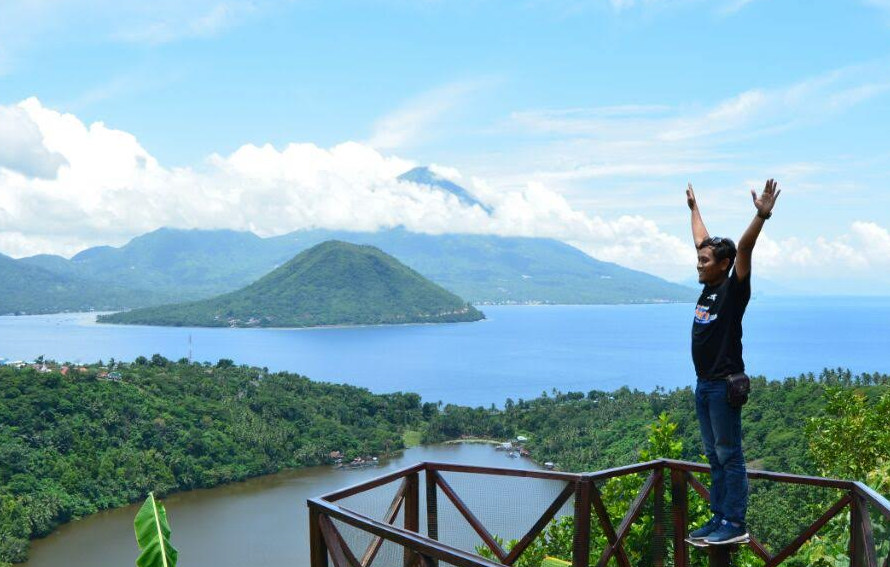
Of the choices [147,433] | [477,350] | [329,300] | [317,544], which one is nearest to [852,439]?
[317,544]

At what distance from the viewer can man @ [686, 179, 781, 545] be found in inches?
115

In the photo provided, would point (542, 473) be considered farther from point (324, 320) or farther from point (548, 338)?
point (324, 320)

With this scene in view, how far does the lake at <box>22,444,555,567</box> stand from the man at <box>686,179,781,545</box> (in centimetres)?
2440

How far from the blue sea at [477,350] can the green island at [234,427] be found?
698 inches

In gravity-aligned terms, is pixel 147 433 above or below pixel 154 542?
below

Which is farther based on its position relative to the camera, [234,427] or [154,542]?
[234,427]

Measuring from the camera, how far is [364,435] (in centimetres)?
5356

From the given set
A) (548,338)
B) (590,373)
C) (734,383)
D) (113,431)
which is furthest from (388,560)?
(548,338)

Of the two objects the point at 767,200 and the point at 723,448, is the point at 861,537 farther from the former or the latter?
the point at 767,200

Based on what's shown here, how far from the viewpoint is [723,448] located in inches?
119

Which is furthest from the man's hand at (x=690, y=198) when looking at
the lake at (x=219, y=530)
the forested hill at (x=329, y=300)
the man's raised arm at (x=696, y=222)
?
the forested hill at (x=329, y=300)

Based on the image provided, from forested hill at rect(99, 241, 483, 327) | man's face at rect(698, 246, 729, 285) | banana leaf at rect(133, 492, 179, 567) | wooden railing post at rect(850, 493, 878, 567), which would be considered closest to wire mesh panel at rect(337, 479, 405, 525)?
banana leaf at rect(133, 492, 179, 567)

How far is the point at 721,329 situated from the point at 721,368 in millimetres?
154

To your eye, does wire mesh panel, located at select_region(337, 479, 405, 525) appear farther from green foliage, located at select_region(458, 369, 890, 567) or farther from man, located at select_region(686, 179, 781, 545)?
green foliage, located at select_region(458, 369, 890, 567)
